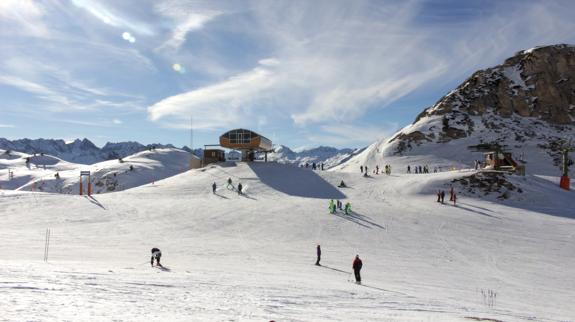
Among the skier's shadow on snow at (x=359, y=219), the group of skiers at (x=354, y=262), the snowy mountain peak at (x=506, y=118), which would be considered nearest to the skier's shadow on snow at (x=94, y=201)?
the group of skiers at (x=354, y=262)

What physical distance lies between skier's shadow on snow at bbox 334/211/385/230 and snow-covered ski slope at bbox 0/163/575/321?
0.16 meters

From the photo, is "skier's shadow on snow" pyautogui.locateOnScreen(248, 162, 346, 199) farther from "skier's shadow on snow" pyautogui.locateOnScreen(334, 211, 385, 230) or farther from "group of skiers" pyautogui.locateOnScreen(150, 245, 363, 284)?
"group of skiers" pyautogui.locateOnScreen(150, 245, 363, 284)

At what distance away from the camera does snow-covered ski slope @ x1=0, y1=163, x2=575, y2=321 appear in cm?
947

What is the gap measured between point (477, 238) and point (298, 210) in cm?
1341

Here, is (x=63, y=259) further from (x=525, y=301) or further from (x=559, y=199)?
(x=559, y=199)

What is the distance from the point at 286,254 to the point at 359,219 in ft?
34.1

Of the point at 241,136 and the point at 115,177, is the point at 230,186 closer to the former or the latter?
the point at 241,136

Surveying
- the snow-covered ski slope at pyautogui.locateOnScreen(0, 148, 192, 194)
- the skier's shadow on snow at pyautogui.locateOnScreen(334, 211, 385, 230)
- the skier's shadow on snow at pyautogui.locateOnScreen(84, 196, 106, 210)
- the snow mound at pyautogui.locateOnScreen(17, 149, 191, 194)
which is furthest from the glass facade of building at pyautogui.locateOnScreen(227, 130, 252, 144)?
the snow-covered ski slope at pyautogui.locateOnScreen(0, 148, 192, 194)

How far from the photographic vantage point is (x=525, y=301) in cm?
1321

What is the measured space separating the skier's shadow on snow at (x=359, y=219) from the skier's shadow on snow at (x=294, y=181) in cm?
796

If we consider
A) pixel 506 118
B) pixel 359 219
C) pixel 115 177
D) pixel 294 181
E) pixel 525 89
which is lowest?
pixel 359 219

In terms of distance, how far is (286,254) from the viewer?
65.6 feet

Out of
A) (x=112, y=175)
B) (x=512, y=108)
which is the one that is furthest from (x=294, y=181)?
(x=512, y=108)

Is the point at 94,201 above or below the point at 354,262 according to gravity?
above
